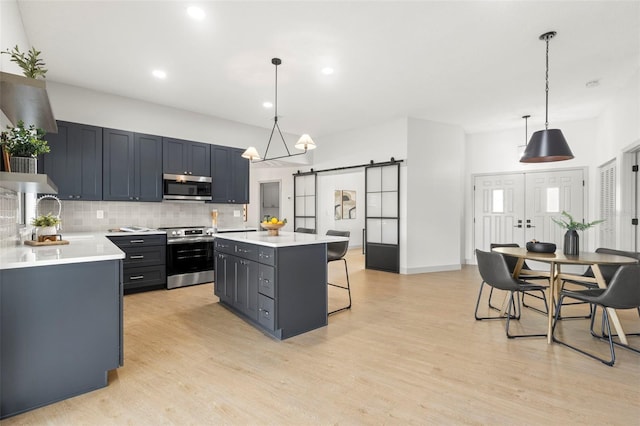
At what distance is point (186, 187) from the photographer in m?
5.09

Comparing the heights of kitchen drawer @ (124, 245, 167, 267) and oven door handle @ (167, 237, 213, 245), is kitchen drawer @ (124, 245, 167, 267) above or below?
below

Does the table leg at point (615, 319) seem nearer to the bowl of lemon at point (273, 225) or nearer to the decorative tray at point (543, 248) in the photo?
the decorative tray at point (543, 248)

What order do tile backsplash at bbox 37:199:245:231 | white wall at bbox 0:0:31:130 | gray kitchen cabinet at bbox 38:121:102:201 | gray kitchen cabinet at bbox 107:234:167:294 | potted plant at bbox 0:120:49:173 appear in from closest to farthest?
potted plant at bbox 0:120:49:173 < white wall at bbox 0:0:31:130 < gray kitchen cabinet at bbox 38:121:102:201 < gray kitchen cabinet at bbox 107:234:167:294 < tile backsplash at bbox 37:199:245:231

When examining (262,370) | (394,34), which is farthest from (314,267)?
(394,34)

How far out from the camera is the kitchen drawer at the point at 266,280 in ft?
9.21

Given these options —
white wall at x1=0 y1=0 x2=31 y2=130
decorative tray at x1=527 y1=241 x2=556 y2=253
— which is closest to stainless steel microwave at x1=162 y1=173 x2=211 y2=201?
white wall at x1=0 y1=0 x2=31 y2=130

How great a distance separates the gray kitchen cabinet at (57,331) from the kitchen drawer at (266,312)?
1.13 meters

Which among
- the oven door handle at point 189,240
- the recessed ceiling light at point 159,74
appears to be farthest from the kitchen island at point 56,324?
the recessed ceiling light at point 159,74

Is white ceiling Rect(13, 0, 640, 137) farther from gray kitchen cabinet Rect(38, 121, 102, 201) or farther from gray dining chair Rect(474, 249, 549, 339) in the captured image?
gray dining chair Rect(474, 249, 549, 339)

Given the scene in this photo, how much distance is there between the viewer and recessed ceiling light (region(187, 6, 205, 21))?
2.67 m

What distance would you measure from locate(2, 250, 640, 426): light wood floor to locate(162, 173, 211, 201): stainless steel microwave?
6.66 ft

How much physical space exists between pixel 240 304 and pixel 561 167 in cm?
624

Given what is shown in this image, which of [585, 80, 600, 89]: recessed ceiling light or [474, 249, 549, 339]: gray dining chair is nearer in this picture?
[474, 249, 549, 339]: gray dining chair

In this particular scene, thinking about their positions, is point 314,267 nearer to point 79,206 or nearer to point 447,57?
point 447,57
